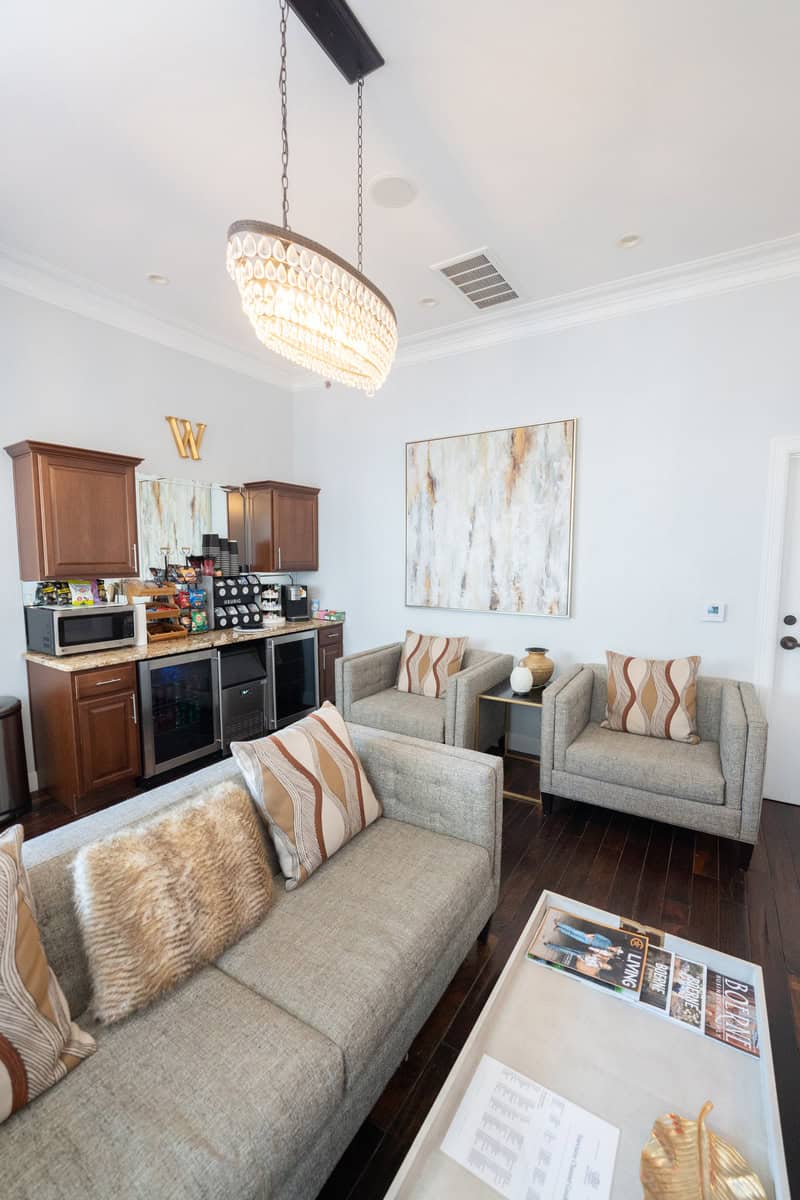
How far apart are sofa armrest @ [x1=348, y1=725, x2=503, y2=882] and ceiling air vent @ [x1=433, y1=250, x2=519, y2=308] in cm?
262

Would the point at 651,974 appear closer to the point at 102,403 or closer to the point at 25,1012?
the point at 25,1012

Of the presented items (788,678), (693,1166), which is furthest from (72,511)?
(788,678)

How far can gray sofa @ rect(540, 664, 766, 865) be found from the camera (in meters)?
2.28

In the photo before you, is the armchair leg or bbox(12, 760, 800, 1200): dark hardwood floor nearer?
bbox(12, 760, 800, 1200): dark hardwood floor

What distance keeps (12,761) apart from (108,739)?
0.47m

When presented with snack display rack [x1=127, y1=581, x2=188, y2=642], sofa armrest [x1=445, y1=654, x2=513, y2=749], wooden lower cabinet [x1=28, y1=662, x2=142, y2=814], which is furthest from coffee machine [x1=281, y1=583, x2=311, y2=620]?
sofa armrest [x1=445, y1=654, x2=513, y2=749]

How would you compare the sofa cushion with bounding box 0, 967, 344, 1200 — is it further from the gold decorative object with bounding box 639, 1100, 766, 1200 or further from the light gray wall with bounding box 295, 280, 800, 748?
the light gray wall with bounding box 295, 280, 800, 748

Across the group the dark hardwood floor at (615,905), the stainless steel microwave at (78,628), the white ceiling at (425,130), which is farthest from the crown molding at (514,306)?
the dark hardwood floor at (615,905)

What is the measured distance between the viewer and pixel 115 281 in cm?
307

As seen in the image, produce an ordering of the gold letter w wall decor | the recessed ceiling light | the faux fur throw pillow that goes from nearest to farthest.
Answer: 1. the faux fur throw pillow
2. the recessed ceiling light
3. the gold letter w wall decor

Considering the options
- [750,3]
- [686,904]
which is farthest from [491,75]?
[686,904]

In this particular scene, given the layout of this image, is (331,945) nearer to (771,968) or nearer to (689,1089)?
(689,1089)

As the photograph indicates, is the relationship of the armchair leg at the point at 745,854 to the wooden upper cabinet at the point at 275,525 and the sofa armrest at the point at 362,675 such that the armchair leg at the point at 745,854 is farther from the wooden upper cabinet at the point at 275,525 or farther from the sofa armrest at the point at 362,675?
the wooden upper cabinet at the point at 275,525

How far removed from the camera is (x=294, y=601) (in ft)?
14.5
